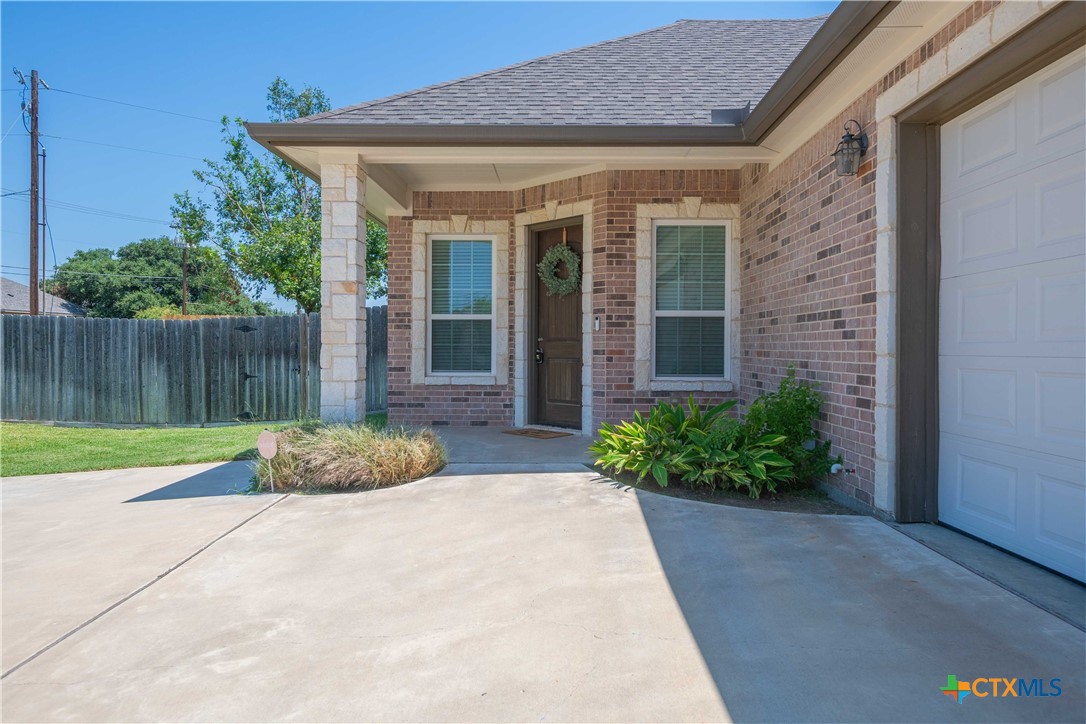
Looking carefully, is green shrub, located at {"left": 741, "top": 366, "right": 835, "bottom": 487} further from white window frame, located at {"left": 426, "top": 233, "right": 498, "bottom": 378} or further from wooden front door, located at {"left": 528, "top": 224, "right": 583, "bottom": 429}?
white window frame, located at {"left": 426, "top": 233, "right": 498, "bottom": 378}

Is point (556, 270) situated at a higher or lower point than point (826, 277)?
higher

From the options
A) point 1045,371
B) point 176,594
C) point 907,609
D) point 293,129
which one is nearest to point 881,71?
point 1045,371

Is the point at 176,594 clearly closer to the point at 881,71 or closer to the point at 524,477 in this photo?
the point at 524,477

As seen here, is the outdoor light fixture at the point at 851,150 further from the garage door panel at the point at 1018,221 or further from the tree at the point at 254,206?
the tree at the point at 254,206

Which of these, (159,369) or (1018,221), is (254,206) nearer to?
(159,369)

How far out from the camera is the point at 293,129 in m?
5.14

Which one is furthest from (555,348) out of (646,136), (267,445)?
(267,445)

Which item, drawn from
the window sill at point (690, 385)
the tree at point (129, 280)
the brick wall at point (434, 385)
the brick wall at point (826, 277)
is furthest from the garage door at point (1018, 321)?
the tree at point (129, 280)

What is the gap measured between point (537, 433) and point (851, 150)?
13.6 ft

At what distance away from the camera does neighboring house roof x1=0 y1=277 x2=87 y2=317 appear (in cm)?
2606

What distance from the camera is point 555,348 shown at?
7164mm

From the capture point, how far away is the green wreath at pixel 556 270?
22.7 ft

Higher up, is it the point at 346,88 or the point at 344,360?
the point at 346,88

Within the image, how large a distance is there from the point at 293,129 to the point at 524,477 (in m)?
3.56
